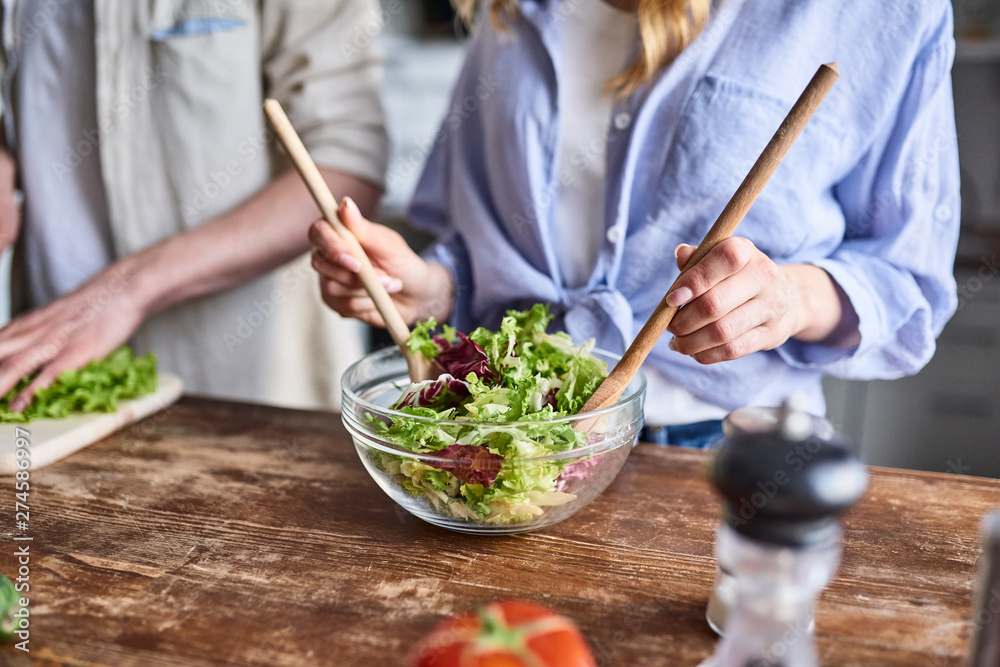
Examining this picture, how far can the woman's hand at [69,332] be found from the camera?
1.31 metres

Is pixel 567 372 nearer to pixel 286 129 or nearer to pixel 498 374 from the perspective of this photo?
pixel 498 374

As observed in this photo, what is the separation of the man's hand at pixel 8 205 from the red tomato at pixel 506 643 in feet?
4.93

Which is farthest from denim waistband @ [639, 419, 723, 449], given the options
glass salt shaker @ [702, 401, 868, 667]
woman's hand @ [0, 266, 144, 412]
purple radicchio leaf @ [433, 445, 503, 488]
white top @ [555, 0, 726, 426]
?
woman's hand @ [0, 266, 144, 412]

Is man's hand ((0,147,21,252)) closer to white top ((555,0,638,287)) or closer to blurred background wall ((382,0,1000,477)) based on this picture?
white top ((555,0,638,287))

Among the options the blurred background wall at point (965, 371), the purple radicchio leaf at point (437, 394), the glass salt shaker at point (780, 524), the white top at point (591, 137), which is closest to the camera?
the glass salt shaker at point (780, 524)

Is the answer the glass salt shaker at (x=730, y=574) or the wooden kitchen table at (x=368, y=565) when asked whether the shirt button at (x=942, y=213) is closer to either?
the wooden kitchen table at (x=368, y=565)

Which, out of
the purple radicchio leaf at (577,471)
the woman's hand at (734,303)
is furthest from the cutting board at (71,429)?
the woman's hand at (734,303)

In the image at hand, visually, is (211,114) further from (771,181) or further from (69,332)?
(771,181)

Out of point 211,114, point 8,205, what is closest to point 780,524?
point 211,114

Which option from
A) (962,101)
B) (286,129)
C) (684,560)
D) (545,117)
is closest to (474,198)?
(545,117)

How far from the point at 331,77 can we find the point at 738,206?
1091 millimetres

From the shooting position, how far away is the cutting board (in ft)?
3.62

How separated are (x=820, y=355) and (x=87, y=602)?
103cm

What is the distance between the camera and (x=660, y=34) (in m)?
1.12
